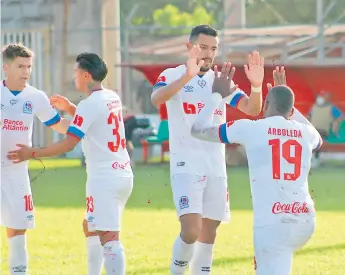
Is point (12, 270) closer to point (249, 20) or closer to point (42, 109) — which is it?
point (42, 109)

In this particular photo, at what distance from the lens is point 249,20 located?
133ft

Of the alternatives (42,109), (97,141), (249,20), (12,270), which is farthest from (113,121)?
(249,20)

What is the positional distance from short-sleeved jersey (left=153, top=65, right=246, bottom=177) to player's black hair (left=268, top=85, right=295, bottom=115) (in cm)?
113

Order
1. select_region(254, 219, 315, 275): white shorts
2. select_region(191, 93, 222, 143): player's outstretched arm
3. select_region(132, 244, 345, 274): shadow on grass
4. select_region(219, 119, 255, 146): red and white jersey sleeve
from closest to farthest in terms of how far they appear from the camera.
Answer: select_region(254, 219, 315, 275): white shorts → select_region(219, 119, 255, 146): red and white jersey sleeve → select_region(191, 93, 222, 143): player's outstretched arm → select_region(132, 244, 345, 274): shadow on grass

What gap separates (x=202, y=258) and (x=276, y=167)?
5.41 ft

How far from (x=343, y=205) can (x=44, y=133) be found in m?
15.4

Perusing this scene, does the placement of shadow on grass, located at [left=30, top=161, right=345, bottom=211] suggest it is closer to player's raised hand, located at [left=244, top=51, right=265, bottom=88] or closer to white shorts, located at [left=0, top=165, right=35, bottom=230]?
white shorts, located at [left=0, top=165, right=35, bottom=230]

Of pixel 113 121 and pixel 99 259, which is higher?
pixel 113 121

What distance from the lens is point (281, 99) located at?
25.7 ft

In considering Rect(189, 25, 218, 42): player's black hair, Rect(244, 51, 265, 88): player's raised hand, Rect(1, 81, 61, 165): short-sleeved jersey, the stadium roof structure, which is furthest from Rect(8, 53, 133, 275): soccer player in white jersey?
the stadium roof structure

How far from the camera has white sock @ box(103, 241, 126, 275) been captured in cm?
880

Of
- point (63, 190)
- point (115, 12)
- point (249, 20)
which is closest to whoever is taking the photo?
point (63, 190)

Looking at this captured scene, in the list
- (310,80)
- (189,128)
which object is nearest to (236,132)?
(189,128)

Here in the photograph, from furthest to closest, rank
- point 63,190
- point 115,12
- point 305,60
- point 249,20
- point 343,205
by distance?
point 249,20 → point 115,12 → point 305,60 → point 63,190 → point 343,205
